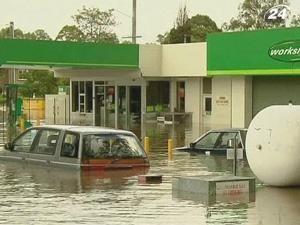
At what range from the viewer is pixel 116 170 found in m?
18.2

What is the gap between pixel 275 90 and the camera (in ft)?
141

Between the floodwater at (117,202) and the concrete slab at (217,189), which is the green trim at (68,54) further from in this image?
the concrete slab at (217,189)

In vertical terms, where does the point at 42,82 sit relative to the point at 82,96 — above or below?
above

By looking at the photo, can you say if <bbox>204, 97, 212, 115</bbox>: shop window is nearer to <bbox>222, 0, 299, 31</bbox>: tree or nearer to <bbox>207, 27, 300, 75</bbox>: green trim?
<bbox>207, 27, 300, 75</bbox>: green trim

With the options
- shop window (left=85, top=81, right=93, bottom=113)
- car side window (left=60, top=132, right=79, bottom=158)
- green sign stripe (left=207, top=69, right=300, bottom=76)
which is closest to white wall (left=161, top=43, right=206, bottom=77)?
green sign stripe (left=207, top=69, right=300, bottom=76)

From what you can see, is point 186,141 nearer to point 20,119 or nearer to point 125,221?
point 20,119

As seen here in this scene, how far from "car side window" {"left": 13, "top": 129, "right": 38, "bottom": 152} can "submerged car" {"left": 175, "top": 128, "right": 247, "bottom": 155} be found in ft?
20.4

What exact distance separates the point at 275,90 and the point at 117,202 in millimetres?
30229

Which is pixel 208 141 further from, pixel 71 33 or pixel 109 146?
pixel 71 33

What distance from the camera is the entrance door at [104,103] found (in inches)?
2104

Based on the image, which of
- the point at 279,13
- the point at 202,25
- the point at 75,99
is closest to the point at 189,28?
the point at 202,25

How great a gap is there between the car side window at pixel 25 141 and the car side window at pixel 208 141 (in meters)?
6.52

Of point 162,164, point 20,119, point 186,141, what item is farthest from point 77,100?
point 162,164

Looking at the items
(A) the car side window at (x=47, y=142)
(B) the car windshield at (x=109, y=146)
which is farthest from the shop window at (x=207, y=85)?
(B) the car windshield at (x=109, y=146)
